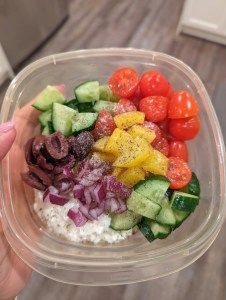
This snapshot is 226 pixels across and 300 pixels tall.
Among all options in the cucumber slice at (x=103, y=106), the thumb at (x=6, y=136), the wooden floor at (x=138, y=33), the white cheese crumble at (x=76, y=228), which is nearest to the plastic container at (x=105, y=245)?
the white cheese crumble at (x=76, y=228)

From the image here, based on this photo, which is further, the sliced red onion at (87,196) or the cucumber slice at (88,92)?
the cucumber slice at (88,92)

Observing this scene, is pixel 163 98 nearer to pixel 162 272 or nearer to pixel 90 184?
pixel 90 184

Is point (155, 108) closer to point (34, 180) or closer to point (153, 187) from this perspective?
point (153, 187)

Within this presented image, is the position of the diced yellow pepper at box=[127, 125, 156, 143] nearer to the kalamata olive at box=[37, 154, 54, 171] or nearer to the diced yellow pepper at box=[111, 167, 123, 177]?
the diced yellow pepper at box=[111, 167, 123, 177]

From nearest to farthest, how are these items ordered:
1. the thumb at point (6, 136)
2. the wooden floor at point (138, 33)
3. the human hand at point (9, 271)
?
the thumb at point (6, 136)
the human hand at point (9, 271)
the wooden floor at point (138, 33)

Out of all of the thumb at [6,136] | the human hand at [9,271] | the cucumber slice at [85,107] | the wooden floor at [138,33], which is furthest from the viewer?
the wooden floor at [138,33]

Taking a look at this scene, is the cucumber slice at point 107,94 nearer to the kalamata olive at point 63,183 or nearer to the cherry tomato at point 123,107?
the cherry tomato at point 123,107
